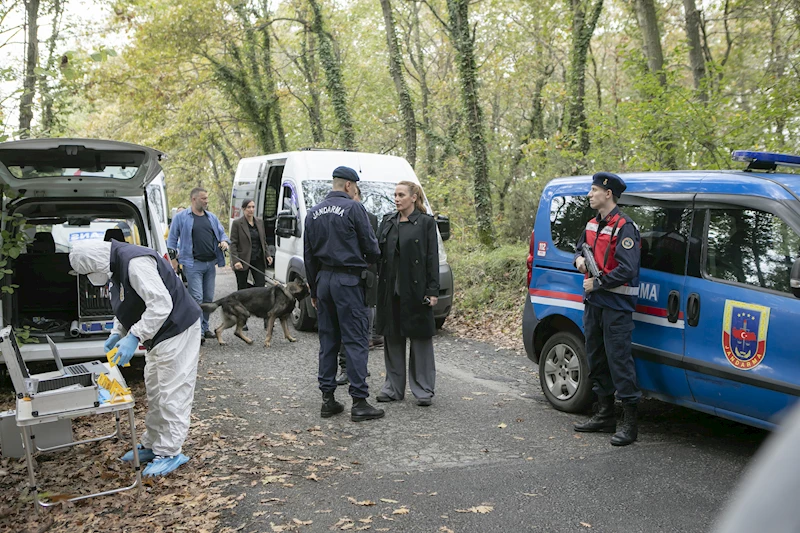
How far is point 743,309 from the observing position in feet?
16.2

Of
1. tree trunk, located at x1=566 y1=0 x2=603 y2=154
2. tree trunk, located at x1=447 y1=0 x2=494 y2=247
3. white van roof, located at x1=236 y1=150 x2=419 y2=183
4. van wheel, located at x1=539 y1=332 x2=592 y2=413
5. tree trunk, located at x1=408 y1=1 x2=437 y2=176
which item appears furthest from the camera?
tree trunk, located at x1=408 y1=1 x2=437 y2=176

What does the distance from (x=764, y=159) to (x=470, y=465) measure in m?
3.13

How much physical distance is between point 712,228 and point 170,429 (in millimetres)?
4280

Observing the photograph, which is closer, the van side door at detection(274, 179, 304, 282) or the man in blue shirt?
the man in blue shirt

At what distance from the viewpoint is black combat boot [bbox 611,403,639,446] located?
562 centimetres

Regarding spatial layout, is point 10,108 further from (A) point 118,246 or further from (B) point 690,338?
(B) point 690,338

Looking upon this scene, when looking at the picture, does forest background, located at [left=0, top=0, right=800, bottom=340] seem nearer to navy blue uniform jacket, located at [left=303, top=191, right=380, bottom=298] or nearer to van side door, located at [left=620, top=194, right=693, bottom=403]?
navy blue uniform jacket, located at [left=303, top=191, right=380, bottom=298]

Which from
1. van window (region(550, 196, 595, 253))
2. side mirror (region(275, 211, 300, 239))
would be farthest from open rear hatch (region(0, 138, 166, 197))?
van window (region(550, 196, 595, 253))

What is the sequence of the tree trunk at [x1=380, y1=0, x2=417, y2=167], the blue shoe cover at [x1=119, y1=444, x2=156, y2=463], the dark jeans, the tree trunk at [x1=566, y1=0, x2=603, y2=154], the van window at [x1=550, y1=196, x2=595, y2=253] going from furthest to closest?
1. the tree trunk at [x1=380, y1=0, x2=417, y2=167]
2. the tree trunk at [x1=566, y1=0, x2=603, y2=154]
3. the dark jeans
4. the van window at [x1=550, y1=196, x2=595, y2=253]
5. the blue shoe cover at [x1=119, y1=444, x2=156, y2=463]

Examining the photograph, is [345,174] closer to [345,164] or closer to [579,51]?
[345,164]

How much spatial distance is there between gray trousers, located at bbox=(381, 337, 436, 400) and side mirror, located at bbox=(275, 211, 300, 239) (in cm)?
401

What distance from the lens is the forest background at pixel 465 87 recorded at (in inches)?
402

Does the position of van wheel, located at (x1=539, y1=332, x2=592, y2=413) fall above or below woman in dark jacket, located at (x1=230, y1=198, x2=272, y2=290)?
below

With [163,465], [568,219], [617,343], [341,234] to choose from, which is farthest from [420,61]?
[163,465]
